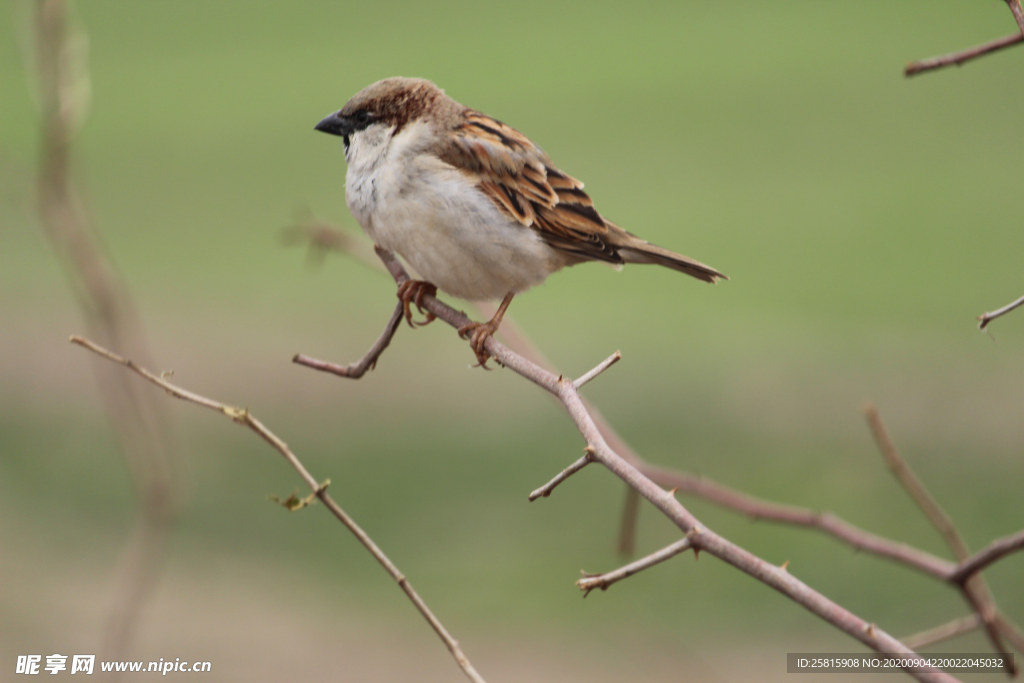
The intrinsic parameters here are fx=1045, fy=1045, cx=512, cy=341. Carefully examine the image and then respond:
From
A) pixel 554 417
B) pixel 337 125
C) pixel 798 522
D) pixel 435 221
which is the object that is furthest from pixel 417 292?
pixel 554 417

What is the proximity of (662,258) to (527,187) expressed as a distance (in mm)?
429

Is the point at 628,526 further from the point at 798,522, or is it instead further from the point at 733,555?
the point at 733,555

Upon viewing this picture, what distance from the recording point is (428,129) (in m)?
2.67

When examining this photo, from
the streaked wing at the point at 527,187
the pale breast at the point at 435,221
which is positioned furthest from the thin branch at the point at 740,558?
the streaked wing at the point at 527,187

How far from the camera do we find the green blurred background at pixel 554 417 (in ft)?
17.4

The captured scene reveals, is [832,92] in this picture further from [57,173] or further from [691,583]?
[57,173]

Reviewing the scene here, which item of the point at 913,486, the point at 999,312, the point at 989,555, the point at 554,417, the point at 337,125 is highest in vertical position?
the point at 337,125

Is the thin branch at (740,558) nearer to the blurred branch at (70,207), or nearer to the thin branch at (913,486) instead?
the thin branch at (913,486)

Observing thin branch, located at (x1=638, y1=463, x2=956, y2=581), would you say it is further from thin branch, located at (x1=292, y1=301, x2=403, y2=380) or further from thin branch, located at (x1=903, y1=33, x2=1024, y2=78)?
thin branch, located at (x1=903, y1=33, x2=1024, y2=78)

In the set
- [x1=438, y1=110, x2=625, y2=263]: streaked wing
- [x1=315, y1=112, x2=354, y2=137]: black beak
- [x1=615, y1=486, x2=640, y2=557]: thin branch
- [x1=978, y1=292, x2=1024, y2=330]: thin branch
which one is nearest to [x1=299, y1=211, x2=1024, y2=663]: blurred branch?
[x1=615, y1=486, x2=640, y2=557]: thin branch

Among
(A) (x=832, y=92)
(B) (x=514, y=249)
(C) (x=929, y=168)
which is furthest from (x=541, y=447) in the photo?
(A) (x=832, y=92)

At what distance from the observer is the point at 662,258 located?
285 cm

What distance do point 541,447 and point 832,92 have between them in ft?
37.6

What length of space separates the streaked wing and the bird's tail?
6 centimetres
